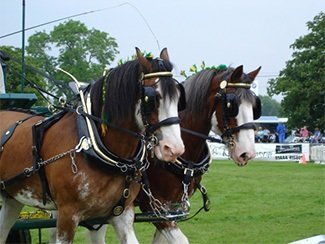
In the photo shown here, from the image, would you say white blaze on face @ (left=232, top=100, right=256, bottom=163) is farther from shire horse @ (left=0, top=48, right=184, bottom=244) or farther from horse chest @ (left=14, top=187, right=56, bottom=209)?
horse chest @ (left=14, top=187, right=56, bottom=209)

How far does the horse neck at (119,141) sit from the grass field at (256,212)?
3830mm

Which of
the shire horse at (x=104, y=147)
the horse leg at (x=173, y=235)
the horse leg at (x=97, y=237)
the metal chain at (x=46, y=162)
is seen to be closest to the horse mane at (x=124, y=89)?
the shire horse at (x=104, y=147)

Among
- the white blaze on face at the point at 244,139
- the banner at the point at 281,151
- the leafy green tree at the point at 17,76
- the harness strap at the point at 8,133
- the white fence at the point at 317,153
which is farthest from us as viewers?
the banner at the point at 281,151

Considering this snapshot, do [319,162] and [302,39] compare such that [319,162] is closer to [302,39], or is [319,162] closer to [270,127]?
[302,39]

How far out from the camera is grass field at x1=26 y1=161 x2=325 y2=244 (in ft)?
29.8

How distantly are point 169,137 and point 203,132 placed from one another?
155 cm

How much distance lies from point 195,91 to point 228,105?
42 centimetres

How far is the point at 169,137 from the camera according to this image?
4.52 metres

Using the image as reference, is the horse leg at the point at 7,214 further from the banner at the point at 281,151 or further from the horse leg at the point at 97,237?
the banner at the point at 281,151

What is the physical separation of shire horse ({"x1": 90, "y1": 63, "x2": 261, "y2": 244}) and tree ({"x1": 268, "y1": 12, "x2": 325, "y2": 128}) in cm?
3834

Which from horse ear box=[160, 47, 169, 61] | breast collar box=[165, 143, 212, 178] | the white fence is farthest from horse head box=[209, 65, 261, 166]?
the white fence

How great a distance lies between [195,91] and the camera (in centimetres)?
608

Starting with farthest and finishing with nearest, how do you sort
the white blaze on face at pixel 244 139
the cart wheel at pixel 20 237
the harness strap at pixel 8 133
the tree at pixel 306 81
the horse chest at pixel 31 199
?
the tree at pixel 306 81, the cart wheel at pixel 20 237, the white blaze on face at pixel 244 139, the harness strap at pixel 8 133, the horse chest at pixel 31 199

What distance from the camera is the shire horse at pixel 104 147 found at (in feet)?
15.2
